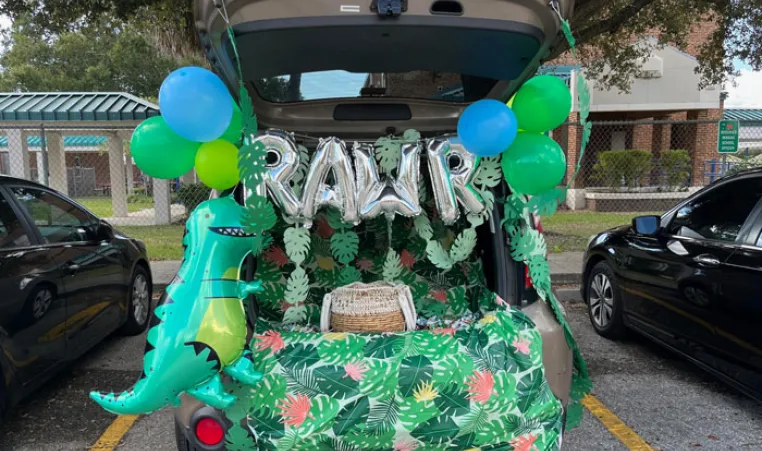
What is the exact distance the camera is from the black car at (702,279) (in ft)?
10.6

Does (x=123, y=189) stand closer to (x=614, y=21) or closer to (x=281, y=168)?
(x=614, y=21)

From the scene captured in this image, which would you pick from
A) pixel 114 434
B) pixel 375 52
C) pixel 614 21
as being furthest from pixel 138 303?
pixel 614 21

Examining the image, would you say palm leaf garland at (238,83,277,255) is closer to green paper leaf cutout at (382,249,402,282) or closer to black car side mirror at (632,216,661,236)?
green paper leaf cutout at (382,249,402,282)

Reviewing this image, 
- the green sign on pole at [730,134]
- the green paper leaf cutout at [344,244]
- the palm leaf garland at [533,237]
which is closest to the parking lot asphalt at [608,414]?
the palm leaf garland at [533,237]

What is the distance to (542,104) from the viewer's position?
2.22m

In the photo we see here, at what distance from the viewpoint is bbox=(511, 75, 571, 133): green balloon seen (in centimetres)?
220

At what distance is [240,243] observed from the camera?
210 centimetres

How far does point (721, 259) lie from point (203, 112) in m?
3.27

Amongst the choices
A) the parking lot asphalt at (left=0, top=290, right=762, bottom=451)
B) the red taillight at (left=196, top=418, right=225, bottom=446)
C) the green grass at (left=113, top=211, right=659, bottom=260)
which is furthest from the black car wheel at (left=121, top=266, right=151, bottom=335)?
the green grass at (left=113, top=211, right=659, bottom=260)

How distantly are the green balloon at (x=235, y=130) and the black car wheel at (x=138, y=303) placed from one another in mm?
3264

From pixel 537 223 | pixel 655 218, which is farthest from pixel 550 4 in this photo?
pixel 655 218

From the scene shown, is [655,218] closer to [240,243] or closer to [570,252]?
[240,243]

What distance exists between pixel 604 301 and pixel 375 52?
373 cm

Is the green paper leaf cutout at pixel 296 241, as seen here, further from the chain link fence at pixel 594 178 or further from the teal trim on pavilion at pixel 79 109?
the teal trim on pavilion at pixel 79 109
